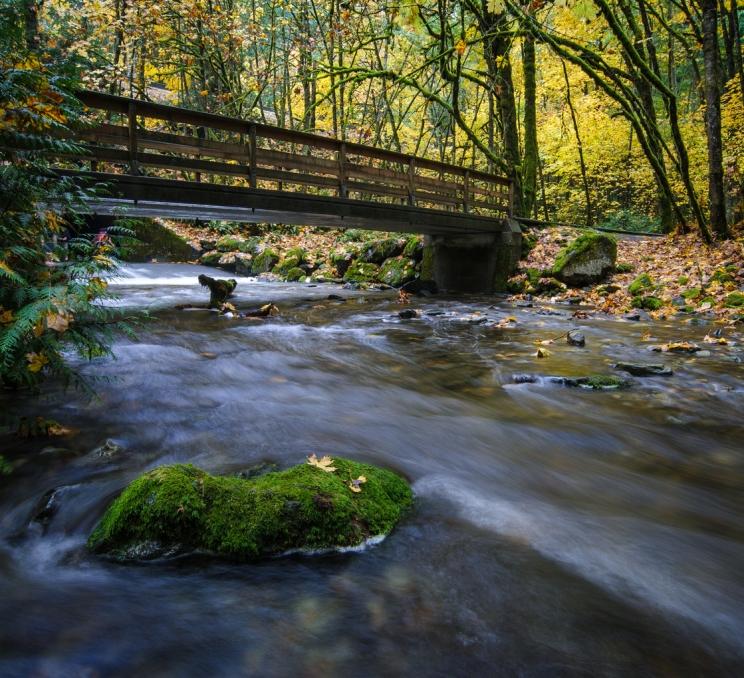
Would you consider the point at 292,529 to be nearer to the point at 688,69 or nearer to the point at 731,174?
the point at 731,174

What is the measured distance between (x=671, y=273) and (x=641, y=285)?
3.13ft

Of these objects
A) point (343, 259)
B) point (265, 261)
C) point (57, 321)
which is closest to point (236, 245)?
point (265, 261)

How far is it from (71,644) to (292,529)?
0.91 meters

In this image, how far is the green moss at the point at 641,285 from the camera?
464 inches

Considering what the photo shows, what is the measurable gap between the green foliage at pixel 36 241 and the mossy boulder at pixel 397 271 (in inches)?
519

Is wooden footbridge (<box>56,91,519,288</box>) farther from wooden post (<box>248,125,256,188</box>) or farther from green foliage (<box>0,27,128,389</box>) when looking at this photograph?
green foliage (<box>0,27,128,389</box>)

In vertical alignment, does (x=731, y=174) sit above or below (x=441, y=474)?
above

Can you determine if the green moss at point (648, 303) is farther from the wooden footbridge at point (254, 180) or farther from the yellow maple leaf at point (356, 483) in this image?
the yellow maple leaf at point (356, 483)

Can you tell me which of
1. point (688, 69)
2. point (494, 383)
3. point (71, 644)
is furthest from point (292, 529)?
point (688, 69)

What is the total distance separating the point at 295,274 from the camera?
1886 centimetres

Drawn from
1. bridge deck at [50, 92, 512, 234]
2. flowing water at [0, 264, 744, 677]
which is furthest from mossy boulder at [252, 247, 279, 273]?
flowing water at [0, 264, 744, 677]

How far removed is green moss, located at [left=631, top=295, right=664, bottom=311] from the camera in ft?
35.4

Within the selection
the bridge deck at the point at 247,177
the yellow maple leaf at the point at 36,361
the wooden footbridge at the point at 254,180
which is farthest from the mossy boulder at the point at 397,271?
the yellow maple leaf at the point at 36,361

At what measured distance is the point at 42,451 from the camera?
3344 millimetres
